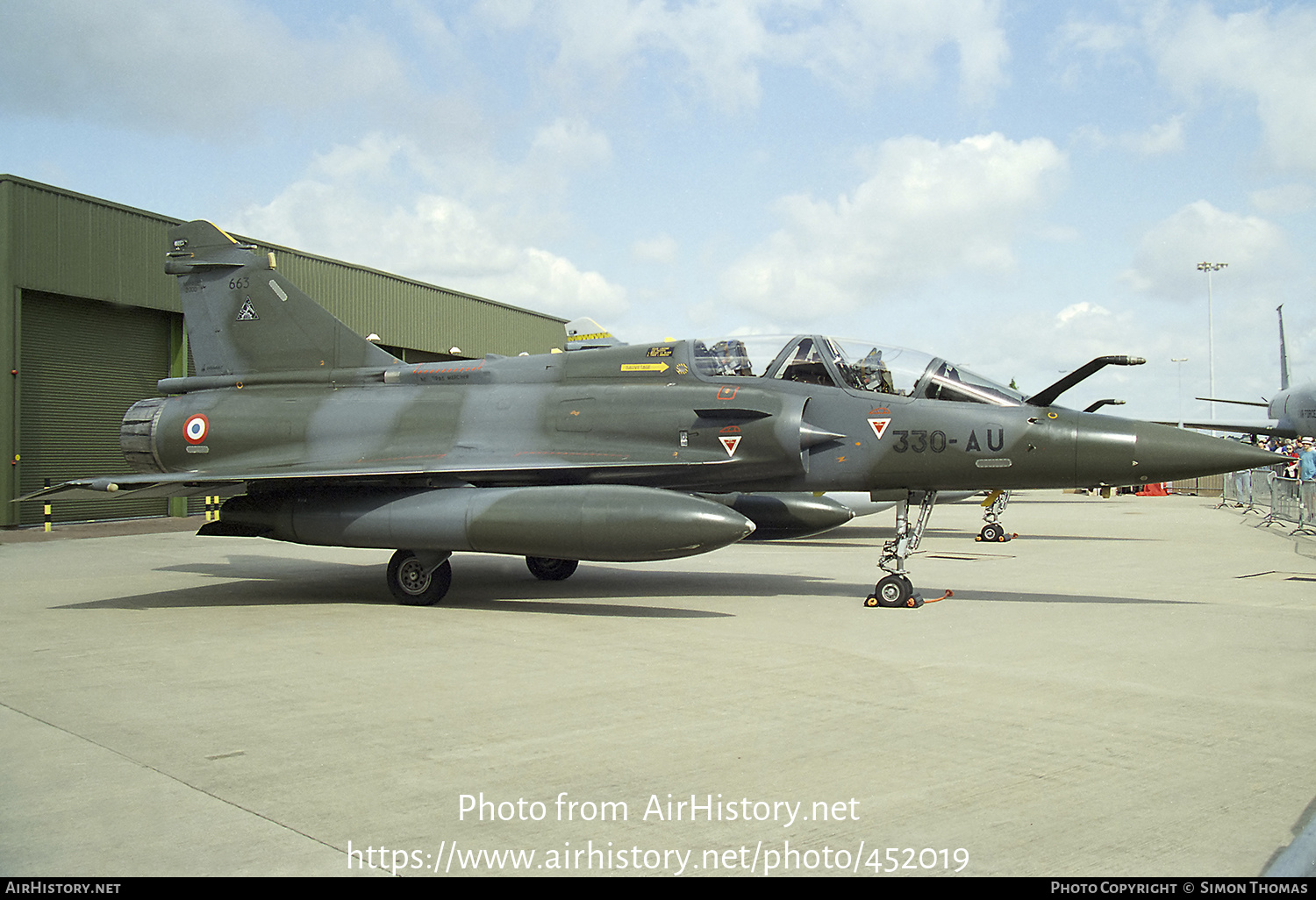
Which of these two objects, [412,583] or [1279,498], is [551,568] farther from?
[1279,498]

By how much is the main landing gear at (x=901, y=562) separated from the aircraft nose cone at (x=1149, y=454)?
156 cm

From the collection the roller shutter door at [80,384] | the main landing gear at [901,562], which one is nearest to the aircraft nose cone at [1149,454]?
the main landing gear at [901,562]

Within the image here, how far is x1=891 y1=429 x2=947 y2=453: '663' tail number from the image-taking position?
9195mm

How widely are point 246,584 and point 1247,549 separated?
15049mm

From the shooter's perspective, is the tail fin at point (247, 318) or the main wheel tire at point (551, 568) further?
the tail fin at point (247, 318)

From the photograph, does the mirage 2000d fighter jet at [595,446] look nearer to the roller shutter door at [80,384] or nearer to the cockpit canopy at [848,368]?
the cockpit canopy at [848,368]

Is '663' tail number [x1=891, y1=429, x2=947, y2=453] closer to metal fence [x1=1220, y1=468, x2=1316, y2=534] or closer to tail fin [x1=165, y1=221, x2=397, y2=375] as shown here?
tail fin [x1=165, y1=221, x2=397, y2=375]

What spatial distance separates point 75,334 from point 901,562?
764 inches

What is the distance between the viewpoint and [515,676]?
6.41 metres

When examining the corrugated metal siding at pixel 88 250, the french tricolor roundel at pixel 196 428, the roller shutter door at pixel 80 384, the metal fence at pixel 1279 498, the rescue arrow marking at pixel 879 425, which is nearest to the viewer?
the rescue arrow marking at pixel 879 425

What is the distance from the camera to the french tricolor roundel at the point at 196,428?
11492 millimetres

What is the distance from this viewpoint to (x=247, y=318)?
12164 millimetres
